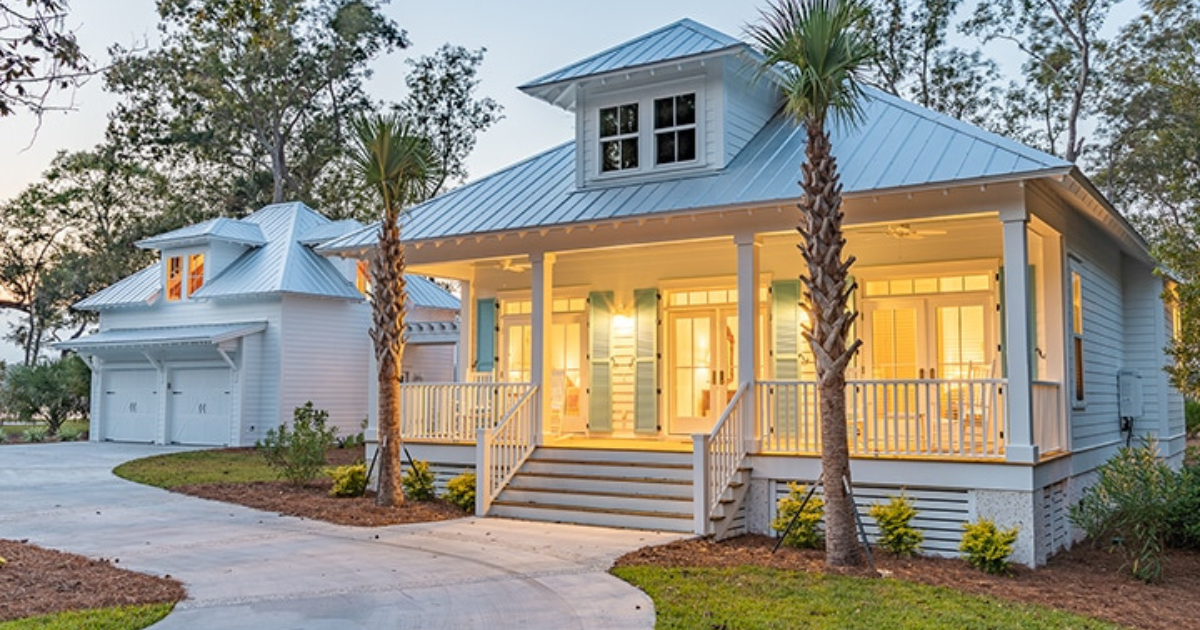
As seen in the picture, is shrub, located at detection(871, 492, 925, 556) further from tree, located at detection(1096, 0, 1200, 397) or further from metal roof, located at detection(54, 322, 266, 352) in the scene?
metal roof, located at detection(54, 322, 266, 352)

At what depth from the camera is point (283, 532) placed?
10656mm

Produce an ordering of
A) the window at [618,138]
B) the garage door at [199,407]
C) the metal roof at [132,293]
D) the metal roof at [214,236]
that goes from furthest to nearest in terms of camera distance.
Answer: the metal roof at [132,293] → the metal roof at [214,236] → the garage door at [199,407] → the window at [618,138]

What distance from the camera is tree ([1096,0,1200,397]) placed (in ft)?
39.0

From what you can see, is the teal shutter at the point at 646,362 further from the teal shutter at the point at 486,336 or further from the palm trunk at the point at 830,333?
the palm trunk at the point at 830,333

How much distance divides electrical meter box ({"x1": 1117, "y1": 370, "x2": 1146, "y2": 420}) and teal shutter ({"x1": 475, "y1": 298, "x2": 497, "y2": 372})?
31.6ft

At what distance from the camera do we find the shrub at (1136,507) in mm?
9062

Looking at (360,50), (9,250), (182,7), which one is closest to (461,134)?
(360,50)

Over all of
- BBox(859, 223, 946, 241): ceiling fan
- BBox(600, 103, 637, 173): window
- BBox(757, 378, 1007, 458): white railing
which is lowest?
BBox(757, 378, 1007, 458): white railing

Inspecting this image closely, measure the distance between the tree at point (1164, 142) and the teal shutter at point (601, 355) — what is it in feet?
24.1

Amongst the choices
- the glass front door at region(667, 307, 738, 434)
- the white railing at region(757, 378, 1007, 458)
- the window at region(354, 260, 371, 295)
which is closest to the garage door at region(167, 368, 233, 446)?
the window at region(354, 260, 371, 295)

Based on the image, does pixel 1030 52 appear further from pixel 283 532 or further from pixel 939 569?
pixel 283 532

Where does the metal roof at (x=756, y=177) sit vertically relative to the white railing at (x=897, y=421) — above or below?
above

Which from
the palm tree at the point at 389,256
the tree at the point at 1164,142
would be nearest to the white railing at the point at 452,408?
the palm tree at the point at 389,256

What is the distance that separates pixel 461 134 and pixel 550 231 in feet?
78.3
